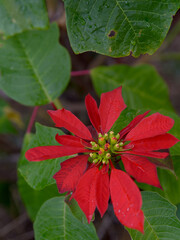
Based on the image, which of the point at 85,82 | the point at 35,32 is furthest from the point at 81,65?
the point at 35,32

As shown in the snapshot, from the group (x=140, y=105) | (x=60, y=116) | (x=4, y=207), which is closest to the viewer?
(x=60, y=116)

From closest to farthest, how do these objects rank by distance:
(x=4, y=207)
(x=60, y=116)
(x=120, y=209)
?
(x=120, y=209)
(x=60, y=116)
(x=4, y=207)

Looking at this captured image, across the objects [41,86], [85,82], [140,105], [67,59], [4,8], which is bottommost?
[85,82]

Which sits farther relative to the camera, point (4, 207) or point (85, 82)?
point (4, 207)

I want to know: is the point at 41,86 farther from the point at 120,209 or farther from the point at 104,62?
the point at 104,62

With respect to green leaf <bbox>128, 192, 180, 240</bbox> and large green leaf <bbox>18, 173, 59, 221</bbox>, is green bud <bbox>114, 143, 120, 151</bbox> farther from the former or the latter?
large green leaf <bbox>18, 173, 59, 221</bbox>

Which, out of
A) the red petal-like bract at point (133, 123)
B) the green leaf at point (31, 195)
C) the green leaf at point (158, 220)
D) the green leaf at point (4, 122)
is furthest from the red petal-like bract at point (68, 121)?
the green leaf at point (4, 122)

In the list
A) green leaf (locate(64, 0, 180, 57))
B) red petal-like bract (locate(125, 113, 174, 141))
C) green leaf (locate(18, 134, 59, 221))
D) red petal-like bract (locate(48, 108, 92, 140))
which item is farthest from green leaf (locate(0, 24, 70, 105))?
red petal-like bract (locate(125, 113, 174, 141))
